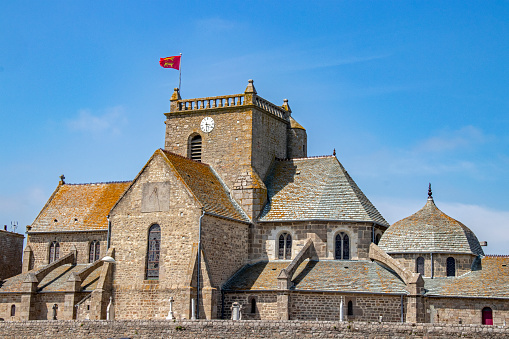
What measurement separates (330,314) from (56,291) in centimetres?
1868

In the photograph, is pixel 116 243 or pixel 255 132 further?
pixel 255 132

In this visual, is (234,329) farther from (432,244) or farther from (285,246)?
(432,244)

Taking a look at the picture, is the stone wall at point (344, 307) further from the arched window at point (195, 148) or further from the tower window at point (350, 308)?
the arched window at point (195, 148)

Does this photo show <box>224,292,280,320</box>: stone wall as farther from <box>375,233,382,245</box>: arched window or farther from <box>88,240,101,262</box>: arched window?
<box>88,240,101,262</box>: arched window

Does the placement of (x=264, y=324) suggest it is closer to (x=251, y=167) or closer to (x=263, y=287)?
(x=263, y=287)

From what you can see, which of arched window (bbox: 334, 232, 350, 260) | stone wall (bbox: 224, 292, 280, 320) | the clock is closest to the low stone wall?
stone wall (bbox: 224, 292, 280, 320)

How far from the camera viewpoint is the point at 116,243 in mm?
49438

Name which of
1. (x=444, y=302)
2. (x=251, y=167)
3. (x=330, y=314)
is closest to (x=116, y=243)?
(x=251, y=167)

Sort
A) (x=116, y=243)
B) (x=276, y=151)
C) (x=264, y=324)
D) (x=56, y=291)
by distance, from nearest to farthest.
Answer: (x=264, y=324) < (x=116, y=243) < (x=56, y=291) < (x=276, y=151)

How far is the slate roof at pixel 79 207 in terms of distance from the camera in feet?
191

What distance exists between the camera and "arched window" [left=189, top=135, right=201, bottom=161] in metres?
55.9

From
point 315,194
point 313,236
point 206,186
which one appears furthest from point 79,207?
point 313,236

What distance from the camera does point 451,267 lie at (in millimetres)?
47219

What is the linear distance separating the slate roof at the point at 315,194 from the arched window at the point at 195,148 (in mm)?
5154
